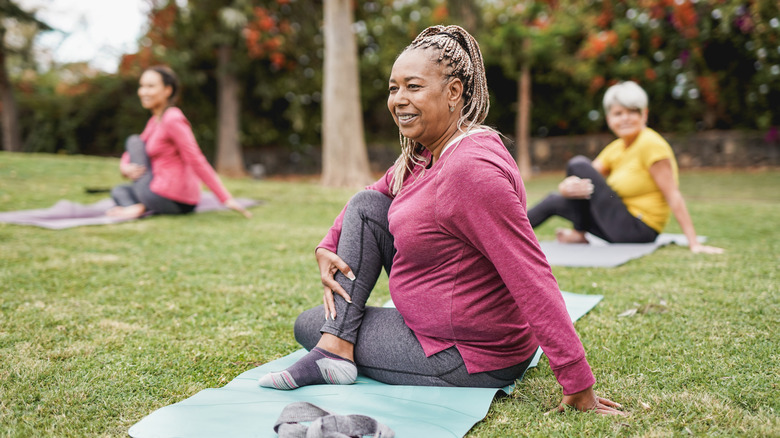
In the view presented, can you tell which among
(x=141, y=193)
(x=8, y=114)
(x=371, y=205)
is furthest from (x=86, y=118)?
(x=371, y=205)

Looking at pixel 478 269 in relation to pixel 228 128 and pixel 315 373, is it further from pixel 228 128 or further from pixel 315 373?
pixel 228 128

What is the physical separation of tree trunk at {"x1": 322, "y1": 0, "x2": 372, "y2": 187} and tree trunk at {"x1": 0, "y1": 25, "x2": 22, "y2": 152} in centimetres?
1122

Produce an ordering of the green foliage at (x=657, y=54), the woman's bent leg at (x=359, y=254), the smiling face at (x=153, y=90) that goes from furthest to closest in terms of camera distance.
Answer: the green foliage at (x=657, y=54) < the smiling face at (x=153, y=90) < the woman's bent leg at (x=359, y=254)

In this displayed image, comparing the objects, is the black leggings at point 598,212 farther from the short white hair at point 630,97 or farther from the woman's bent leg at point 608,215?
the short white hair at point 630,97

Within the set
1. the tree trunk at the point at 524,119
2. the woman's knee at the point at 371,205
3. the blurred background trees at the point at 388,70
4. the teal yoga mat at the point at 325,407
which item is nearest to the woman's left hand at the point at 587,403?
the teal yoga mat at the point at 325,407

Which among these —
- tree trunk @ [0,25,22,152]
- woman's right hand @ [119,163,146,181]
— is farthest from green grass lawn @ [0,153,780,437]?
tree trunk @ [0,25,22,152]

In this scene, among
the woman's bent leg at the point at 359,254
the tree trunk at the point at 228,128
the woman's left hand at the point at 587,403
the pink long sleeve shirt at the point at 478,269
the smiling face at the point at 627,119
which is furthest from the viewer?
the tree trunk at the point at 228,128

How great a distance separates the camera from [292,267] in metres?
4.48

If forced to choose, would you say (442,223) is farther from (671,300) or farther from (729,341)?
(671,300)

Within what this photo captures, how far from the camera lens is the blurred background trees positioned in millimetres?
15086

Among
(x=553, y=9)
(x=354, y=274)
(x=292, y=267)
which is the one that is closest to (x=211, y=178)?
(x=292, y=267)

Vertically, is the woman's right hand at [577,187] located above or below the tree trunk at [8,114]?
below

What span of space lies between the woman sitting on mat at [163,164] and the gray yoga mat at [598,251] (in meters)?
3.28

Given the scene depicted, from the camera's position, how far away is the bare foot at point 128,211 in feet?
21.4
